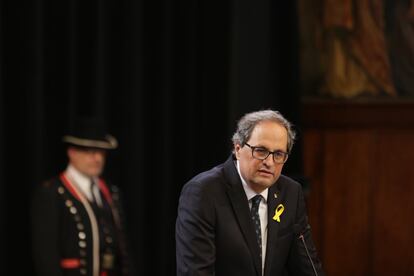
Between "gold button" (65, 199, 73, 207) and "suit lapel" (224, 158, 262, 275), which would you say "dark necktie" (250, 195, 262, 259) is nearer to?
"suit lapel" (224, 158, 262, 275)

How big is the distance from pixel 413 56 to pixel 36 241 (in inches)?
130

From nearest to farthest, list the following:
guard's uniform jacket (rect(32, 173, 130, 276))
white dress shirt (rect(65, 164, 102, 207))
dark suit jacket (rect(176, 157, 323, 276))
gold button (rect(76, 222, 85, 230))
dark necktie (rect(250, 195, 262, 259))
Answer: dark suit jacket (rect(176, 157, 323, 276))
dark necktie (rect(250, 195, 262, 259))
guard's uniform jacket (rect(32, 173, 130, 276))
gold button (rect(76, 222, 85, 230))
white dress shirt (rect(65, 164, 102, 207))

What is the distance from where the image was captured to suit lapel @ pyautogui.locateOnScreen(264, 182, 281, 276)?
273 cm

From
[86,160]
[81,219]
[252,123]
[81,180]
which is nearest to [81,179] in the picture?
[81,180]

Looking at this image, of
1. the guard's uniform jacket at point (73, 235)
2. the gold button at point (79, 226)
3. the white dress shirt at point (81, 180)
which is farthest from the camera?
the white dress shirt at point (81, 180)

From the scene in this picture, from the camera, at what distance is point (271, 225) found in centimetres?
278

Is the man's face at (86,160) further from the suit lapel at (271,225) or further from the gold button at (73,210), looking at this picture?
the suit lapel at (271,225)

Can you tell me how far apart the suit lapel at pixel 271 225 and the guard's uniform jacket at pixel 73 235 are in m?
1.99

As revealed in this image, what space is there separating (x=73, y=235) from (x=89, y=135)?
62cm

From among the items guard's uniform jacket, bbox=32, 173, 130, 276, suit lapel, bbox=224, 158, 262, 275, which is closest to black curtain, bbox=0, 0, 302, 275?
guard's uniform jacket, bbox=32, 173, 130, 276

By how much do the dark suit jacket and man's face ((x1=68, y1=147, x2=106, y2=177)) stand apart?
1981 mm

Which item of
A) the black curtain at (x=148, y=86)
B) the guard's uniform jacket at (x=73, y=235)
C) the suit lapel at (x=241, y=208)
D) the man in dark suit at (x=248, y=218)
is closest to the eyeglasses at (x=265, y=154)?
the man in dark suit at (x=248, y=218)

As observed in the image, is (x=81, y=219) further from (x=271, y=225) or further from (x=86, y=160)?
(x=271, y=225)

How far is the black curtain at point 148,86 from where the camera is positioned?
17.4 feet
